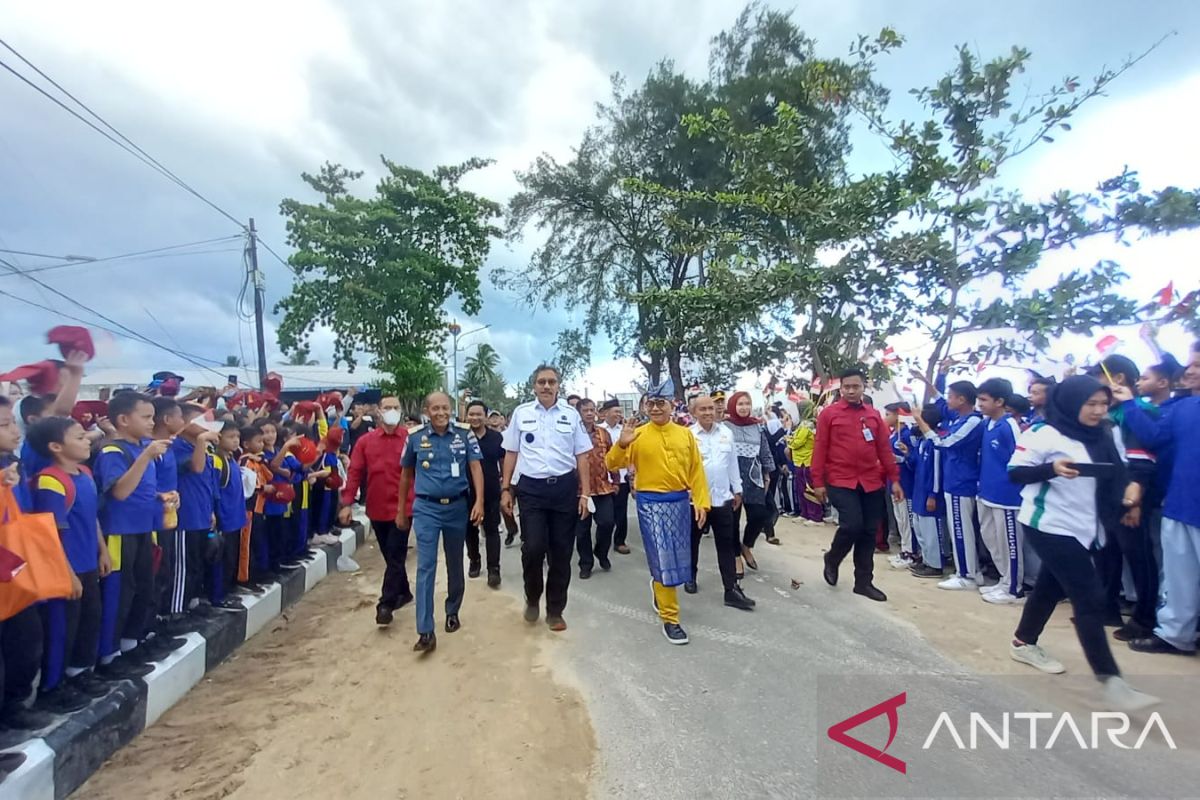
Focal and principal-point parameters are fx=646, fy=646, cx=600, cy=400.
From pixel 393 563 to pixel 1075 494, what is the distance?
4.66 metres

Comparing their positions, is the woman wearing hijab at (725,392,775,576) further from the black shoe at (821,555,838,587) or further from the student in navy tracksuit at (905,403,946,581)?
the student in navy tracksuit at (905,403,946,581)

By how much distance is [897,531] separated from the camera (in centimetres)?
789

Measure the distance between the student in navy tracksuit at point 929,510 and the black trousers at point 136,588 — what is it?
6.20 metres

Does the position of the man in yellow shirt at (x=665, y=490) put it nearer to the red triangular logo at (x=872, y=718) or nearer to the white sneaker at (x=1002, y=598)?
the red triangular logo at (x=872, y=718)

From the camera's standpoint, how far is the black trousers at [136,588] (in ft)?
12.1

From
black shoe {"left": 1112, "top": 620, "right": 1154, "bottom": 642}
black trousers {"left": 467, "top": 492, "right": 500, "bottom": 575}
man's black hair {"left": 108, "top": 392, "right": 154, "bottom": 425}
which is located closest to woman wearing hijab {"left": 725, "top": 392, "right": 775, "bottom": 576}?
black trousers {"left": 467, "top": 492, "right": 500, "bottom": 575}

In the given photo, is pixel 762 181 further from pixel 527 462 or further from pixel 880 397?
pixel 527 462

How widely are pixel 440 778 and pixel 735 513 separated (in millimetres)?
3517

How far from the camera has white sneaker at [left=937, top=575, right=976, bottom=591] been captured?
18.6 ft

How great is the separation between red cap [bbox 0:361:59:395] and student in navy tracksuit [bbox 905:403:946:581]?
6.67 m

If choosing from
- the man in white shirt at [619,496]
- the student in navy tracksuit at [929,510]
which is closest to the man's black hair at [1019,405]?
the student in navy tracksuit at [929,510]

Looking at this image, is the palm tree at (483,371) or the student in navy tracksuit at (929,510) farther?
the palm tree at (483,371)

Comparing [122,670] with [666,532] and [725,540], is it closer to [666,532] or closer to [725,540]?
[666,532]

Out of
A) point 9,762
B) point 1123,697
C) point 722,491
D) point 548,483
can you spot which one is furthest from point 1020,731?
point 9,762
